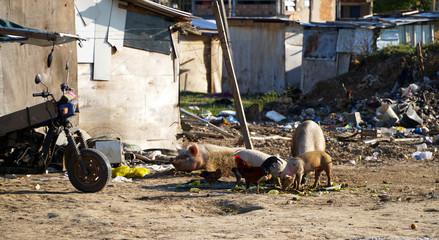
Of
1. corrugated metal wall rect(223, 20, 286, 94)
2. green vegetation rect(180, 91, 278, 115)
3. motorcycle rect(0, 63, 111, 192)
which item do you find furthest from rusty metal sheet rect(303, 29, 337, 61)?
motorcycle rect(0, 63, 111, 192)

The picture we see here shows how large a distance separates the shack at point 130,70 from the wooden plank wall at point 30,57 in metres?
0.34

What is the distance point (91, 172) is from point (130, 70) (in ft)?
13.4

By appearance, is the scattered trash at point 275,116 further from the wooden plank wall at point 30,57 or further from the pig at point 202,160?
the wooden plank wall at point 30,57

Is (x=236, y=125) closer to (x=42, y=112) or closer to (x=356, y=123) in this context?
(x=356, y=123)

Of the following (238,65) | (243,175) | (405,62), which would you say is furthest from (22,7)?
(238,65)

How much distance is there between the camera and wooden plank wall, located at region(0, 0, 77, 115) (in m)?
9.46

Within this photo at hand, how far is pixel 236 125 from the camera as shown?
15250 mm

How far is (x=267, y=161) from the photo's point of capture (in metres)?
7.93

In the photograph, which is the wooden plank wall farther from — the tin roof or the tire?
the tire

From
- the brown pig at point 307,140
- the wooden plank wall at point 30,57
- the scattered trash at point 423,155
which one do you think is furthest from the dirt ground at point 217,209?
the wooden plank wall at point 30,57

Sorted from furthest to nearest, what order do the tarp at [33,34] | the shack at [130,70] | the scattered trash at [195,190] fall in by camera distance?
the shack at [130,70]
the scattered trash at [195,190]
the tarp at [33,34]

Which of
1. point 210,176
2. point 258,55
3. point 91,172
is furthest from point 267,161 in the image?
point 258,55

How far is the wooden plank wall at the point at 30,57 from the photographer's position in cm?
946

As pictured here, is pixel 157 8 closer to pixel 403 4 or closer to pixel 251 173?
pixel 251 173
